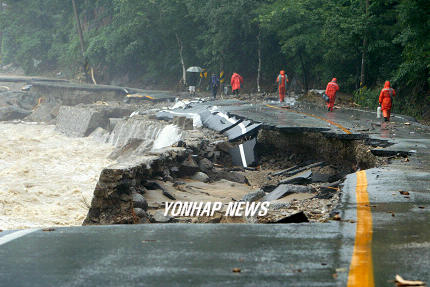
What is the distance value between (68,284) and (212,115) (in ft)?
60.0

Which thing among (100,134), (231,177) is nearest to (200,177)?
(231,177)

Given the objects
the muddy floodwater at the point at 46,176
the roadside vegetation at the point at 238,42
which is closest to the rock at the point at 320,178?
the muddy floodwater at the point at 46,176

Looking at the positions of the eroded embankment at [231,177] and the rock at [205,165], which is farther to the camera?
the rock at [205,165]

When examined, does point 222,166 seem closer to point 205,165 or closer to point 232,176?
point 205,165

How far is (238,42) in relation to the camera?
41906 mm

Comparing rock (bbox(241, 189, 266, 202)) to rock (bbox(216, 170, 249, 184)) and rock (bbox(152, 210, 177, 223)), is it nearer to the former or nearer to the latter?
rock (bbox(152, 210, 177, 223))

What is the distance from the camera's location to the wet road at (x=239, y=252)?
157 inches

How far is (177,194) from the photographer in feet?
34.2

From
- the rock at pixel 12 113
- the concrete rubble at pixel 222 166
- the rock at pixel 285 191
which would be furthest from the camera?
the rock at pixel 12 113

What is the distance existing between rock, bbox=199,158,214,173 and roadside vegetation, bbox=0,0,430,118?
11.7m

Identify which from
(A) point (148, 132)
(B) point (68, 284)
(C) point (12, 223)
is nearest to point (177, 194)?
(C) point (12, 223)

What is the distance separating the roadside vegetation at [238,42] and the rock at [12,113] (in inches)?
419

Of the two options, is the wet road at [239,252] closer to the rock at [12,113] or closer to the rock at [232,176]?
the rock at [232,176]

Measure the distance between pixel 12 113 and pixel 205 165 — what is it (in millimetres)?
31294
